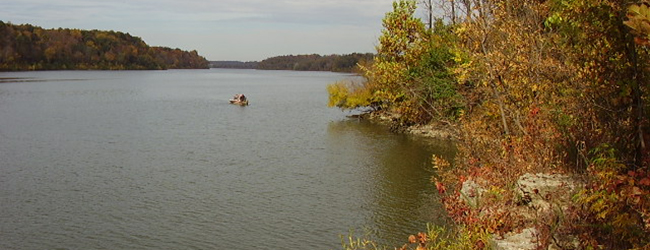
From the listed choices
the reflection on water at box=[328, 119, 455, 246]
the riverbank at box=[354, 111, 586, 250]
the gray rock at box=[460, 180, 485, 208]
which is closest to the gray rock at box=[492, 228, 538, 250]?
the riverbank at box=[354, 111, 586, 250]

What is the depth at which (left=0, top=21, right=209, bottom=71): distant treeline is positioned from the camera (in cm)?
15112

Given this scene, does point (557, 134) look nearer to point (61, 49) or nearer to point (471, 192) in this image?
point (471, 192)

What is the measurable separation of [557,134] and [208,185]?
46.5 feet

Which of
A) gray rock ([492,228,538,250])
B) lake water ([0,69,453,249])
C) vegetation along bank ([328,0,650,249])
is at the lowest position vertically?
lake water ([0,69,453,249])

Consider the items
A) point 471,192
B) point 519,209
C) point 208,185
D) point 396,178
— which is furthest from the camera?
point 396,178

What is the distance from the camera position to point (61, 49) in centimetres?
17075

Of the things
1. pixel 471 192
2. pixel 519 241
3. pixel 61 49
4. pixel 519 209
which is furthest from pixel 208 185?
pixel 61 49

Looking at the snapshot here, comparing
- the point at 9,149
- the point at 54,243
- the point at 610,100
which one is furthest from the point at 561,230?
the point at 9,149

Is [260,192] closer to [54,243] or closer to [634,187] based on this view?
[54,243]

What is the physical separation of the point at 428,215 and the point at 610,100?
1052 centimetres

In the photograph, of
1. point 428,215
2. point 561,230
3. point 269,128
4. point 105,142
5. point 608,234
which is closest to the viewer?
point 608,234

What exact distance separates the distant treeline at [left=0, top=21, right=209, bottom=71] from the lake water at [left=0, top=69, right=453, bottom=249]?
123m

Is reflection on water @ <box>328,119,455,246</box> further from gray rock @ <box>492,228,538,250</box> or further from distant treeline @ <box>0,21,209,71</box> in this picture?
distant treeline @ <box>0,21,209,71</box>

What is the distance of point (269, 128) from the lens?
41656 millimetres
